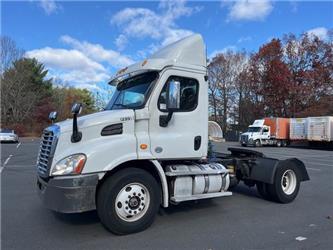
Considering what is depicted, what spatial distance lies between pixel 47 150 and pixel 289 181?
5422 millimetres

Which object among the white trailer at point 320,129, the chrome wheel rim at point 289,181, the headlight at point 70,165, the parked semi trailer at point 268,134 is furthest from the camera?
the parked semi trailer at point 268,134

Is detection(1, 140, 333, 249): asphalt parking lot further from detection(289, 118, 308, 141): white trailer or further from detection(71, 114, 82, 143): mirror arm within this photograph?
detection(289, 118, 308, 141): white trailer

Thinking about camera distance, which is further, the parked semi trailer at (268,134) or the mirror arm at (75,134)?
the parked semi trailer at (268,134)

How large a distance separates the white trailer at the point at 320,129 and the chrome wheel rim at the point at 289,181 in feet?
104

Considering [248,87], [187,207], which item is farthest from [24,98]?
[187,207]

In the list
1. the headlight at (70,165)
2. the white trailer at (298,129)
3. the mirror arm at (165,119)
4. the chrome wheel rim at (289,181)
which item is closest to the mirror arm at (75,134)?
the headlight at (70,165)

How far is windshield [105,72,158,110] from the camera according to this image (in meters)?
6.35

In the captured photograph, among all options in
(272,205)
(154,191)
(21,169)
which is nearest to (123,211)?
(154,191)

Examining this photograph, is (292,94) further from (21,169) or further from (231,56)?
(21,169)

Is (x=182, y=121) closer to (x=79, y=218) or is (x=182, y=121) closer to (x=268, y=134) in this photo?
(x=79, y=218)

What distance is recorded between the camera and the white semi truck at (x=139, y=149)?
5516 millimetres

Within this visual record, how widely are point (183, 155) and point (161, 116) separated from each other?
2.83 feet

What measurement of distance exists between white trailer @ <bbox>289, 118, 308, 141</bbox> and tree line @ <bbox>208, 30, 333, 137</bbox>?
7.47m

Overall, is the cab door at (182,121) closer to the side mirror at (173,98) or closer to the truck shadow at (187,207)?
the side mirror at (173,98)
